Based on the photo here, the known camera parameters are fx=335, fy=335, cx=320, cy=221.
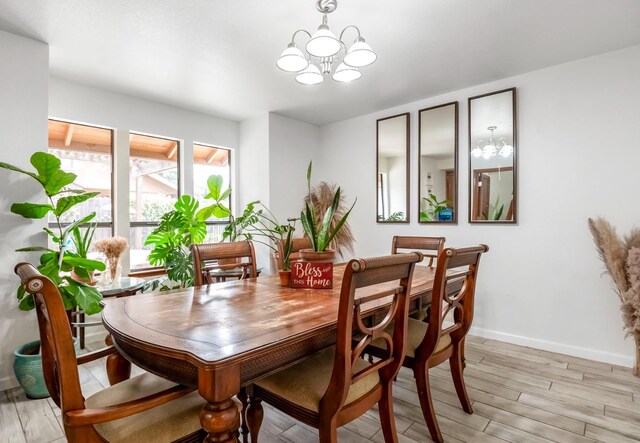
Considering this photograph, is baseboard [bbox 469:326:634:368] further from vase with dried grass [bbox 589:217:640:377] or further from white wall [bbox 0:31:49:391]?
white wall [bbox 0:31:49:391]

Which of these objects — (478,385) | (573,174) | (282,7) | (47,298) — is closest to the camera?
(47,298)

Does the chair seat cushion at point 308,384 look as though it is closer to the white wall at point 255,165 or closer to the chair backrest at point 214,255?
the chair backrest at point 214,255

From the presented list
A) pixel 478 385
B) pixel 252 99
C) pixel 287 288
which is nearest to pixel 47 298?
pixel 287 288

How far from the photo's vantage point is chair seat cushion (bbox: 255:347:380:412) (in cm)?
128

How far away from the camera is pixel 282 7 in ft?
7.04

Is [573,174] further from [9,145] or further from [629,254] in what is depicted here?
[9,145]

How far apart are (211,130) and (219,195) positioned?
928 millimetres

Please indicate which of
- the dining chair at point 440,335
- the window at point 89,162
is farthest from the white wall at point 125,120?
the dining chair at point 440,335

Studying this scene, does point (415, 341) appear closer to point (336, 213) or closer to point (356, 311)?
point (356, 311)

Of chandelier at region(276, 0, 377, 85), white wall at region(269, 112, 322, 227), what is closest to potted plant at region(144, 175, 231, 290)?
white wall at region(269, 112, 322, 227)

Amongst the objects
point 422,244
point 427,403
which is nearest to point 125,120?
point 422,244

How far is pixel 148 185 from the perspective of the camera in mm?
3939

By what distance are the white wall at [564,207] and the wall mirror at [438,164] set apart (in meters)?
0.09

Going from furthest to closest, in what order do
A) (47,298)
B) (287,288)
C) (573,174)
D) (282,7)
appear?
1. (573,174)
2. (282,7)
3. (287,288)
4. (47,298)
